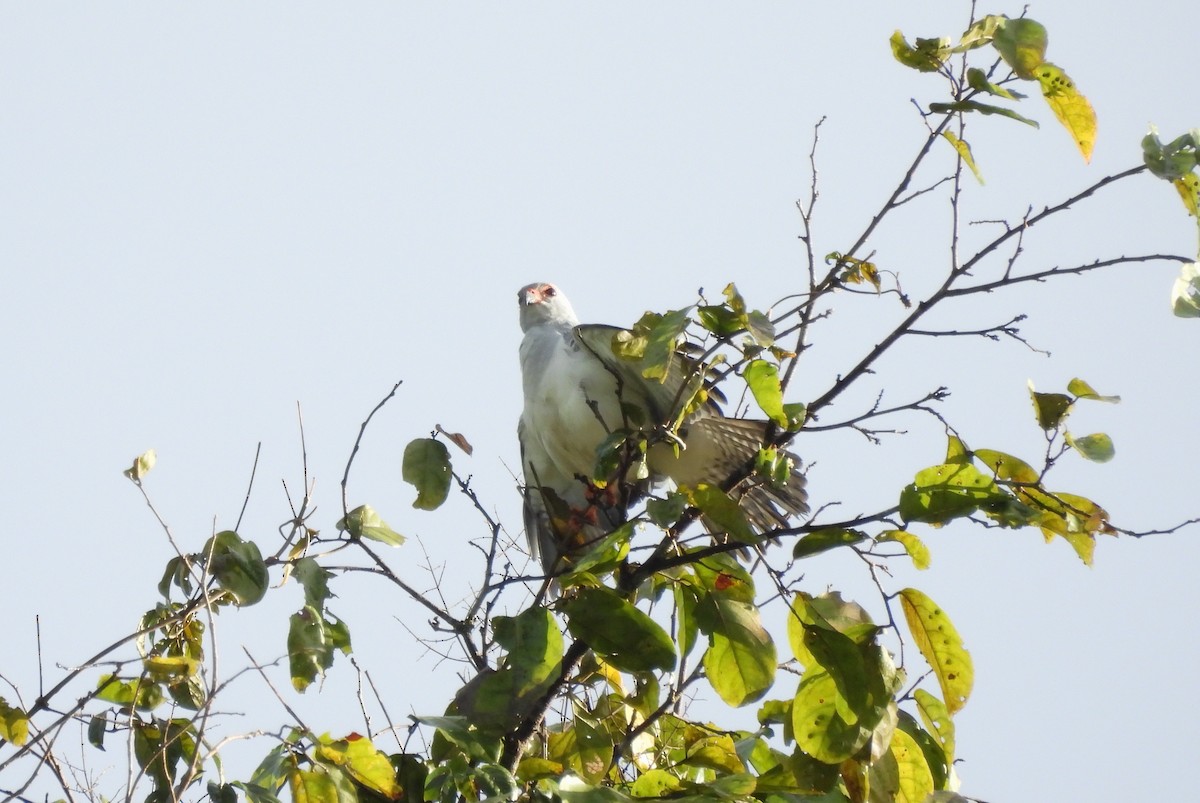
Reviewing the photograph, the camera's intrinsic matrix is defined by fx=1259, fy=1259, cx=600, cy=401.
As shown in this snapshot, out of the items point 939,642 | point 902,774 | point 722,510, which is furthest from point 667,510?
point 902,774

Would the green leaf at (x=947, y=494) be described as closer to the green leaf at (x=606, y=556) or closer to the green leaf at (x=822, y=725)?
the green leaf at (x=822, y=725)

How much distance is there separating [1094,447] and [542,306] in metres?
3.91

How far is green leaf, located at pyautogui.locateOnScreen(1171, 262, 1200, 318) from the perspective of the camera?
7.80ft

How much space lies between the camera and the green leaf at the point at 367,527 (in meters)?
2.87

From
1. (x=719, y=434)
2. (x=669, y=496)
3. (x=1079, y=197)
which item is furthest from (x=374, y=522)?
(x=719, y=434)

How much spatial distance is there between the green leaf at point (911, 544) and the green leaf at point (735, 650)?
0.36m

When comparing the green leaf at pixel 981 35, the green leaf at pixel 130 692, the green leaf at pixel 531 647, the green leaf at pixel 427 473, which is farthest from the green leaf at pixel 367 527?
the green leaf at pixel 981 35

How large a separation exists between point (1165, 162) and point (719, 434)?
250 cm

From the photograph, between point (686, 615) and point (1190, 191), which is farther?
point (686, 615)

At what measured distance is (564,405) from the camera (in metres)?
4.98

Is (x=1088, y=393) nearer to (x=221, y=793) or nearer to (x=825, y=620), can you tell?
(x=825, y=620)

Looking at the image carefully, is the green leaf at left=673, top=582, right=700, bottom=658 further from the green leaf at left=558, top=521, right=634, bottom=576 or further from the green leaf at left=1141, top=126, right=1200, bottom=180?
the green leaf at left=1141, top=126, right=1200, bottom=180

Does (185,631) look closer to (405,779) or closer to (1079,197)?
(405,779)

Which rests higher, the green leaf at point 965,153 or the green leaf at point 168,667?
the green leaf at point 965,153
